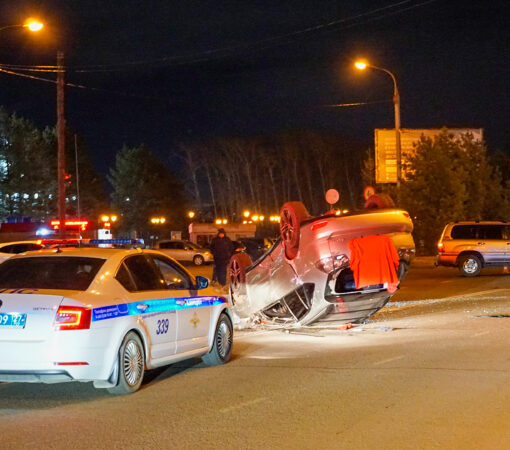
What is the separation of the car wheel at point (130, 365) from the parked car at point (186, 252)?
3656cm

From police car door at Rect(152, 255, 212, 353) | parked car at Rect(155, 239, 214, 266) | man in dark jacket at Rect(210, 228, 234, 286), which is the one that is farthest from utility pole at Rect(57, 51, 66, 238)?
parked car at Rect(155, 239, 214, 266)

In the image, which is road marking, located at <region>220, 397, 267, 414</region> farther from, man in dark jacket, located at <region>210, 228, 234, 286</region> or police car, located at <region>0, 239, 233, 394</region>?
man in dark jacket, located at <region>210, 228, 234, 286</region>

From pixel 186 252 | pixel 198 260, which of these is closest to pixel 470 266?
pixel 198 260

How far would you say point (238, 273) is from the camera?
14.4 m

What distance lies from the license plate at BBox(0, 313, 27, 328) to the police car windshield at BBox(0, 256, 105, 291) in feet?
2.01

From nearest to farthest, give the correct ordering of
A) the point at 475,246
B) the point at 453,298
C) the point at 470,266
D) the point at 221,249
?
the point at 453,298 → the point at 221,249 → the point at 475,246 → the point at 470,266

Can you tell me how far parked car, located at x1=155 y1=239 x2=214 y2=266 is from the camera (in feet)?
149

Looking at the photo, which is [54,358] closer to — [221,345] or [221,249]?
[221,345]

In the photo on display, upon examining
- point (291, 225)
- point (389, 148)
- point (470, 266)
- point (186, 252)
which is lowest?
point (470, 266)

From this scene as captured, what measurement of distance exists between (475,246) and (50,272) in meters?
21.4

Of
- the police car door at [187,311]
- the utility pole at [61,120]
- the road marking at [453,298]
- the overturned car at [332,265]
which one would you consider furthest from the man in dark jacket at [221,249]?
the police car door at [187,311]

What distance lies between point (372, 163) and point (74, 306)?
52879 millimetres

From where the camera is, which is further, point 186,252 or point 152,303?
point 186,252

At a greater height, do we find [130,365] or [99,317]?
[99,317]
